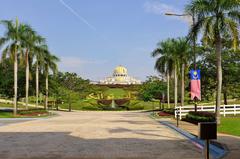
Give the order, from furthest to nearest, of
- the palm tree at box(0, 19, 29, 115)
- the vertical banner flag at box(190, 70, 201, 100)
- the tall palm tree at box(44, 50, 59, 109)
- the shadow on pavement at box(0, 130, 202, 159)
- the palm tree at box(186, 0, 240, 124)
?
the tall palm tree at box(44, 50, 59, 109) < the palm tree at box(0, 19, 29, 115) < the vertical banner flag at box(190, 70, 201, 100) < the palm tree at box(186, 0, 240, 124) < the shadow on pavement at box(0, 130, 202, 159)

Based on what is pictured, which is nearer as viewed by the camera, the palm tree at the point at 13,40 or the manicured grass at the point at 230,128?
the manicured grass at the point at 230,128

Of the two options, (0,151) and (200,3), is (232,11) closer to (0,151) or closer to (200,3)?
(200,3)

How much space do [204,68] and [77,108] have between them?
1521 inches

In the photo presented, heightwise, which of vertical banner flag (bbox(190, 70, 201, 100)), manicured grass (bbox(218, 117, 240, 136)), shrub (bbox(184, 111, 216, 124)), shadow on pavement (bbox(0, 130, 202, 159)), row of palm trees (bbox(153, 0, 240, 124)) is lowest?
shadow on pavement (bbox(0, 130, 202, 159))

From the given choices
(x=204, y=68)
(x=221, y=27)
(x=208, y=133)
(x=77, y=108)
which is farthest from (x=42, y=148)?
(x=77, y=108)

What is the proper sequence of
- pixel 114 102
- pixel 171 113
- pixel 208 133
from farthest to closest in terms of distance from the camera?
pixel 114 102
pixel 171 113
pixel 208 133

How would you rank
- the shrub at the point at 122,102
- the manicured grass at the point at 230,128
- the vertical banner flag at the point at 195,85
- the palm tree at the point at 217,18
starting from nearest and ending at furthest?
the manicured grass at the point at 230,128
the palm tree at the point at 217,18
the vertical banner flag at the point at 195,85
the shrub at the point at 122,102

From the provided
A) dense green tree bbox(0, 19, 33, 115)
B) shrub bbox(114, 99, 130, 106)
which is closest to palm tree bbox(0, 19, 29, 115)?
dense green tree bbox(0, 19, 33, 115)

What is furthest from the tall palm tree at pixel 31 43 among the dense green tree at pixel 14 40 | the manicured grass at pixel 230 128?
the manicured grass at pixel 230 128

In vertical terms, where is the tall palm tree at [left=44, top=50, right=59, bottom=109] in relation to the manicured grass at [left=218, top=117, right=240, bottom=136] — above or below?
above

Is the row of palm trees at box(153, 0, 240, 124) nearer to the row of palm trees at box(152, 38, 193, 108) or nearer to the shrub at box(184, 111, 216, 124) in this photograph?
the shrub at box(184, 111, 216, 124)

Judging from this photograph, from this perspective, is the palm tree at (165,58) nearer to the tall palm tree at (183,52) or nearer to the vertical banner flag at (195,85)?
the tall palm tree at (183,52)

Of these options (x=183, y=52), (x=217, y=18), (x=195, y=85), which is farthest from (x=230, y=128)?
(x=183, y=52)

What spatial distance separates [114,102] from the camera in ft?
310
